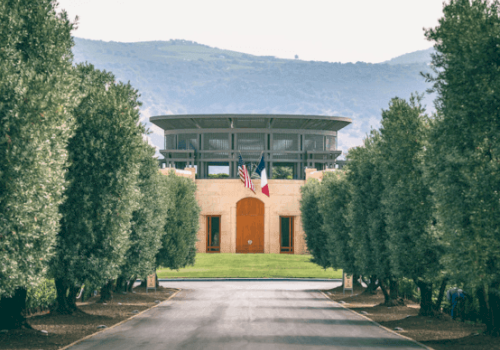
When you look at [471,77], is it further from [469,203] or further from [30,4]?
[30,4]

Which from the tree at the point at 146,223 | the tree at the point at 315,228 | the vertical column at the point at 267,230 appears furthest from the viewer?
the vertical column at the point at 267,230

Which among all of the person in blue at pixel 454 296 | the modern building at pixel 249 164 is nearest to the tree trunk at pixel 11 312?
the person in blue at pixel 454 296

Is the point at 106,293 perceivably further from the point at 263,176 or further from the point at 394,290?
the point at 263,176

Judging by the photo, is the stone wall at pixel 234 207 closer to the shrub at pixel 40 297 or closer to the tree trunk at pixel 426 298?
the shrub at pixel 40 297

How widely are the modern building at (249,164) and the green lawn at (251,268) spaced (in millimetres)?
7436

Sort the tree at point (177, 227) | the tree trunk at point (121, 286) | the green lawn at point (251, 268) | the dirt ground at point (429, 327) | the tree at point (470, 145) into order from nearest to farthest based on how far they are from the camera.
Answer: the tree at point (470, 145) < the dirt ground at point (429, 327) < the tree trunk at point (121, 286) < the tree at point (177, 227) < the green lawn at point (251, 268)

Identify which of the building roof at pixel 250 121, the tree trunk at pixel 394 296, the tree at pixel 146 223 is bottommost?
the tree trunk at pixel 394 296

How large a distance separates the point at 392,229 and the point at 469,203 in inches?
288

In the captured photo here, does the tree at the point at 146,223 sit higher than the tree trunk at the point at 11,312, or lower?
higher

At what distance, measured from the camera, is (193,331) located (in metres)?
20.3

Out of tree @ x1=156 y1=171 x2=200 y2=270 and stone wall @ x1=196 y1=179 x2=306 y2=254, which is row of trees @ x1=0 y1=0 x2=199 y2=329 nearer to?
tree @ x1=156 y1=171 x2=200 y2=270

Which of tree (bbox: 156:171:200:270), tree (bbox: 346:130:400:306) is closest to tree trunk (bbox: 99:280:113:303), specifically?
tree (bbox: 156:171:200:270)

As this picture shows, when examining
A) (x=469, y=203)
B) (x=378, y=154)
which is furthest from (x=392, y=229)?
(x=469, y=203)

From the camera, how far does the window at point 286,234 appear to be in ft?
251
